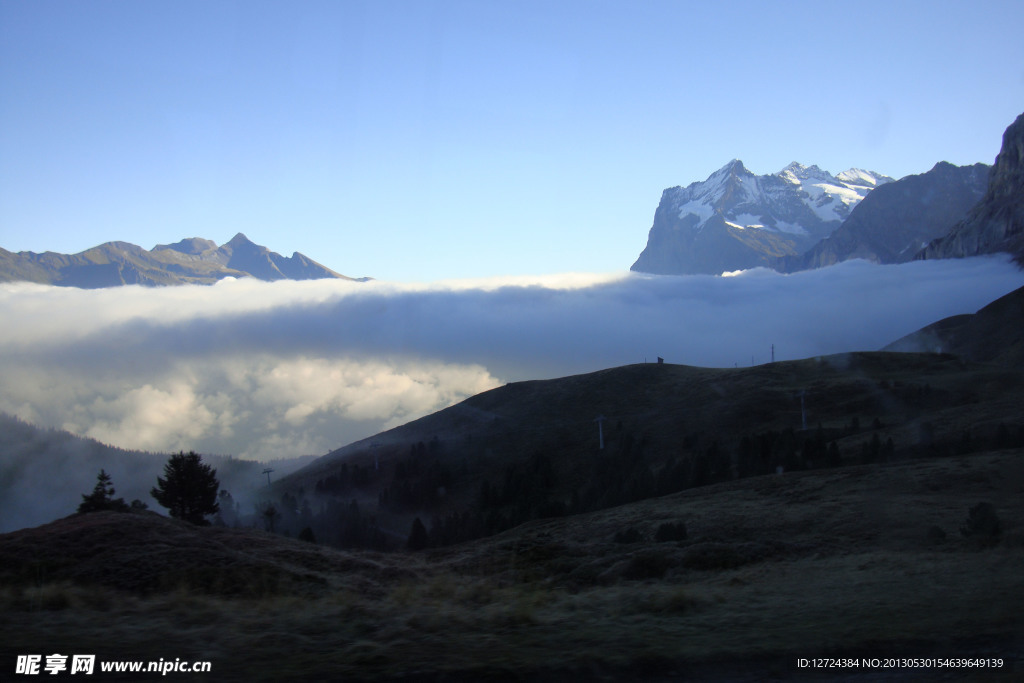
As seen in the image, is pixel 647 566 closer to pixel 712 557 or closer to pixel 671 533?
pixel 712 557

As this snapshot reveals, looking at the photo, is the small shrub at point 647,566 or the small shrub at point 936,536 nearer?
the small shrub at point 647,566

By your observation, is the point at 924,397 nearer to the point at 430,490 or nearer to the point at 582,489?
the point at 582,489

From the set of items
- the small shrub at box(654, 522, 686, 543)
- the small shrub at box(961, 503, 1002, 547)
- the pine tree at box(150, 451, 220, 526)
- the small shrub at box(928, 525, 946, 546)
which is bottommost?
the small shrub at box(654, 522, 686, 543)

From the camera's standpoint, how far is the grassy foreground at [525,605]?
401 inches

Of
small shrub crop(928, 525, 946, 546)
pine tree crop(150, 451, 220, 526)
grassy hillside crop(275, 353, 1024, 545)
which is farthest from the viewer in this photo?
grassy hillside crop(275, 353, 1024, 545)

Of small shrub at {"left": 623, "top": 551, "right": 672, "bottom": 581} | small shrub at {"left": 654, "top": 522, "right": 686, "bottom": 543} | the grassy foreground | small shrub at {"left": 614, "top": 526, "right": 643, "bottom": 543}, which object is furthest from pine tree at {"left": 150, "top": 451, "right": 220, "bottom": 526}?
small shrub at {"left": 623, "top": 551, "right": 672, "bottom": 581}

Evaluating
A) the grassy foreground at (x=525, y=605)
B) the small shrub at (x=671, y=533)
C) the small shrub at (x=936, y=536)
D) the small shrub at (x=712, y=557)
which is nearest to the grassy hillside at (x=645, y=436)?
the small shrub at (x=671, y=533)

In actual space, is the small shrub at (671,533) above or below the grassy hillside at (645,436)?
below

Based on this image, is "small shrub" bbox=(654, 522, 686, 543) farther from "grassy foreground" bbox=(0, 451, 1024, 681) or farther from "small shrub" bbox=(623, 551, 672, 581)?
"small shrub" bbox=(623, 551, 672, 581)

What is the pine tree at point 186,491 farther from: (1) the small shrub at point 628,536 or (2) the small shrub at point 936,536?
(2) the small shrub at point 936,536

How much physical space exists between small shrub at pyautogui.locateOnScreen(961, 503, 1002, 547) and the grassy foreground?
1.57 ft

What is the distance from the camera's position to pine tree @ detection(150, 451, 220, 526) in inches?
2002

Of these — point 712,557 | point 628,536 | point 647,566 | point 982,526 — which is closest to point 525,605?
point 647,566

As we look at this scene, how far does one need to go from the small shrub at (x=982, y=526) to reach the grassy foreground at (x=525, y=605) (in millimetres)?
479
